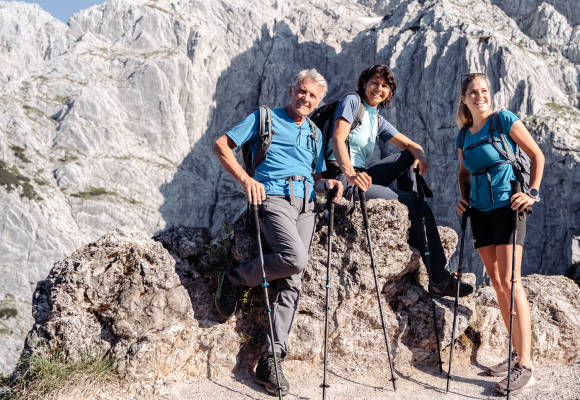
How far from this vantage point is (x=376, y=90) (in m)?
6.82

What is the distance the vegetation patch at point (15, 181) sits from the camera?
276ft

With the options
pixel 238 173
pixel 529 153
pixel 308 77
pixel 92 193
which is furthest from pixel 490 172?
pixel 92 193

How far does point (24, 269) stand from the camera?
7919cm

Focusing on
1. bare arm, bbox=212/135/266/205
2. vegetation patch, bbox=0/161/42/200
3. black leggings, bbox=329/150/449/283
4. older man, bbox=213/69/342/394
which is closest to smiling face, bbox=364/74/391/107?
black leggings, bbox=329/150/449/283

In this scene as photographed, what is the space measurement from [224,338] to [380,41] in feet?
323

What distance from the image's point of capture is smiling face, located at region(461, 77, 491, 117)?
6207mm

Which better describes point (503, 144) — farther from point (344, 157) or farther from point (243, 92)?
point (243, 92)

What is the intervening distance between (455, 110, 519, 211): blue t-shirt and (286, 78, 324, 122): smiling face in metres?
2.08

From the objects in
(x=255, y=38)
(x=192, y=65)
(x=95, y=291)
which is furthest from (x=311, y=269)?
(x=255, y=38)

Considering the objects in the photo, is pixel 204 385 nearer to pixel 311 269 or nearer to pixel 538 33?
pixel 311 269

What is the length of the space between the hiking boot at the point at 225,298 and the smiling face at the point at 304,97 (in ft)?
8.12

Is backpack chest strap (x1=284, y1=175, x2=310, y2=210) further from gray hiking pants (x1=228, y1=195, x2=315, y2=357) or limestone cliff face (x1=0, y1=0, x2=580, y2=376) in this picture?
limestone cliff face (x1=0, y1=0, x2=580, y2=376)

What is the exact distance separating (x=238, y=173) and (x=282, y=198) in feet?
2.23

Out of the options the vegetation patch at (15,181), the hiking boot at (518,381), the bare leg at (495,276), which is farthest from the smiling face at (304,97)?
the vegetation patch at (15,181)
